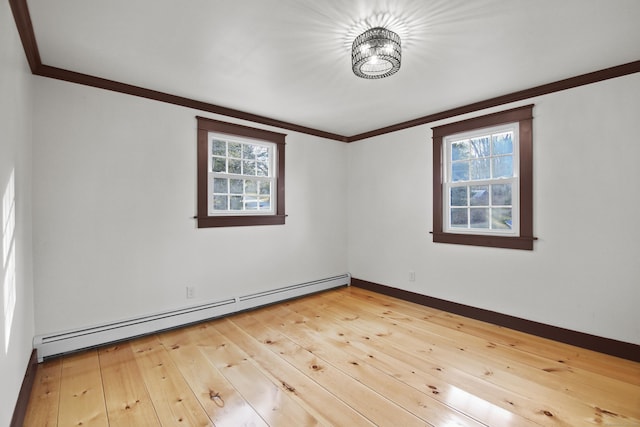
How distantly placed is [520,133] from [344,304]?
2833 millimetres

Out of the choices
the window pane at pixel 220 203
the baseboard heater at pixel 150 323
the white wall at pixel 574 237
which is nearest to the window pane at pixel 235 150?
the window pane at pixel 220 203

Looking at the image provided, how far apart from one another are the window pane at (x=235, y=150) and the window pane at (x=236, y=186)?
300mm

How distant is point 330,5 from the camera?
1.80 meters

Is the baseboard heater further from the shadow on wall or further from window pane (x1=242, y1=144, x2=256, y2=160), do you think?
window pane (x1=242, y1=144, x2=256, y2=160)

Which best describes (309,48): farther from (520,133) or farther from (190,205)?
(520,133)

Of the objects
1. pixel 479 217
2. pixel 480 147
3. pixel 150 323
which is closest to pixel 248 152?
pixel 150 323

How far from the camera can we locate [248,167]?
3.88 m

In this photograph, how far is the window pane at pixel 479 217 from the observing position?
11.3ft

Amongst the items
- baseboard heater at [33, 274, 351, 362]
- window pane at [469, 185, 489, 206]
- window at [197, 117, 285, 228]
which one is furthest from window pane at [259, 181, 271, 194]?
window pane at [469, 185, 489, 206]

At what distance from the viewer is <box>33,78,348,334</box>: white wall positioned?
2545 mm

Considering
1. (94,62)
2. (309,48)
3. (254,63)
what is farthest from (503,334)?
(94,62)

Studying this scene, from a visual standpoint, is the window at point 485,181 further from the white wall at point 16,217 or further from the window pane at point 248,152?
the white wall at point 16,217

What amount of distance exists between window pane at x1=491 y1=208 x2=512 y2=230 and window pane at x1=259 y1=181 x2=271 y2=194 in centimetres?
273

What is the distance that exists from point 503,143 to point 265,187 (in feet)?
9.43
